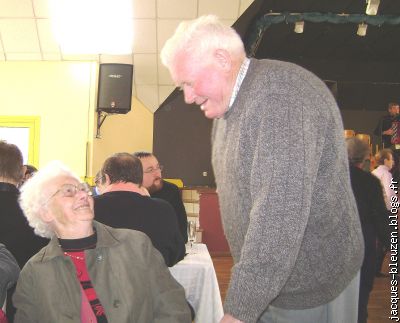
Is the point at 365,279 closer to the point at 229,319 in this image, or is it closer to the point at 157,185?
the point at 157,185

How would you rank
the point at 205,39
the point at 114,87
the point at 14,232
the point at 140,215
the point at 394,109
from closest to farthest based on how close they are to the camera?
the point at 205,39 < the point at 14,232 < the point at 140,215 < the point at 114,87 < the point at 394,109

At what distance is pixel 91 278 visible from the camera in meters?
1.77

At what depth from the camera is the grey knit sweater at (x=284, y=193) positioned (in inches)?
37.8

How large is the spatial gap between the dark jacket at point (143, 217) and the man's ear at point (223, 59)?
1348 millimetres

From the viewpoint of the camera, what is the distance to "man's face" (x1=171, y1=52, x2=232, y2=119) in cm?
114

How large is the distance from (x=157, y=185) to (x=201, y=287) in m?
1.56

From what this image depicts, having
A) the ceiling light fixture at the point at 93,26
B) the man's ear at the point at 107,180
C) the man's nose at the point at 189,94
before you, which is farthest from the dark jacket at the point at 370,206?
the ceiling light fixture at the point at 93,26

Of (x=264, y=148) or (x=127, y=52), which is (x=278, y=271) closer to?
(x=264, y=148)

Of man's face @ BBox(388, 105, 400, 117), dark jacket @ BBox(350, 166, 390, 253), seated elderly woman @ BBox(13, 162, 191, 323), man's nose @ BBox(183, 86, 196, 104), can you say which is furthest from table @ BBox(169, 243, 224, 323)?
man's face @ BBox(388, 105, 400, 117)

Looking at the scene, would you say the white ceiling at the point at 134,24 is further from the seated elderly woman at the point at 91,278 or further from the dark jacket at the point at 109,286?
the dark jacket at the point at 109,286

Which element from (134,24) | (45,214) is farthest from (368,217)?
(134,24)

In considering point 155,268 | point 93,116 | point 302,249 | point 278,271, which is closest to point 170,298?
point 155,268

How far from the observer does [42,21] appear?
5.78 metres

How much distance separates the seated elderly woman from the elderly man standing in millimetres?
639
